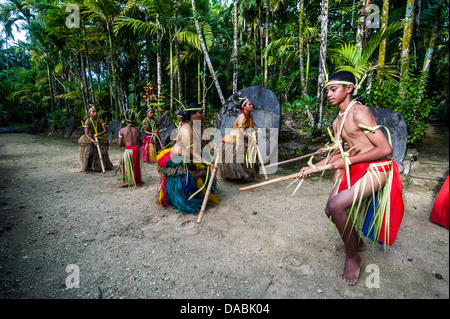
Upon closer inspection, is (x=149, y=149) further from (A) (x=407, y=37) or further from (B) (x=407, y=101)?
(A) (x=407, y=37)

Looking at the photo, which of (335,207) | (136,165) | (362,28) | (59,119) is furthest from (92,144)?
(59,119)

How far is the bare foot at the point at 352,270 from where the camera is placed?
72.7 inches

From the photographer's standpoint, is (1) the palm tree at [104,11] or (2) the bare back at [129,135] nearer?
(2) the bare back at [129,135]

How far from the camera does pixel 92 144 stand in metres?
5.71

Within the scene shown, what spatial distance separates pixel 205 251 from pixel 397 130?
4392 millimetres

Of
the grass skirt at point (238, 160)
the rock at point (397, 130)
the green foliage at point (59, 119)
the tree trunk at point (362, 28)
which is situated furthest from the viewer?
the green foliage at point (59, 119)

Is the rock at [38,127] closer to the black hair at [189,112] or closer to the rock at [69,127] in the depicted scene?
the rock at [69,127]

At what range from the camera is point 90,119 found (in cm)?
558

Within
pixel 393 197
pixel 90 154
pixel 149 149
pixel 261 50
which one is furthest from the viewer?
pixel 261 50

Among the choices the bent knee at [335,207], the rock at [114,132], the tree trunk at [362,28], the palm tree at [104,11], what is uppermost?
the palm tree at [104,11]

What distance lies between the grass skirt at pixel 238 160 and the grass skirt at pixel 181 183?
123 cm

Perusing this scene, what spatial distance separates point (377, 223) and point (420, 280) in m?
0.55

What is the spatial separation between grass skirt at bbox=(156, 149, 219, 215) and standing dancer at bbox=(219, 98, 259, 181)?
4.07 feet

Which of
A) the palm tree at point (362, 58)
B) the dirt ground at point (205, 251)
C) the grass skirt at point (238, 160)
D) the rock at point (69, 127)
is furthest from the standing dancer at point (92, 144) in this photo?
the rock at point (69, 127)
